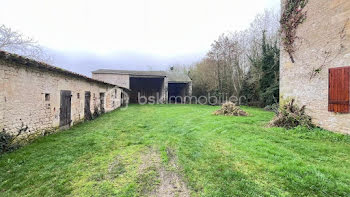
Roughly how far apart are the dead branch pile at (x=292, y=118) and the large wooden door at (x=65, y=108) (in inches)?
371

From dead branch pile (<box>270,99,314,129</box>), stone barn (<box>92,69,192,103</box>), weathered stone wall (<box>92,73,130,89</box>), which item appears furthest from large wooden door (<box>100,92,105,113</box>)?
dead branch pile (<box>270,99,314,129</box>)

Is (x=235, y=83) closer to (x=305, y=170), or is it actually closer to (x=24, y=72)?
(x=305, y=170)

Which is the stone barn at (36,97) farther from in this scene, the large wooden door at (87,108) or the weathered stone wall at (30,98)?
the large wooden door at (87,108)

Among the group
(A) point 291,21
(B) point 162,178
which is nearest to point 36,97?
(B) point 162,178

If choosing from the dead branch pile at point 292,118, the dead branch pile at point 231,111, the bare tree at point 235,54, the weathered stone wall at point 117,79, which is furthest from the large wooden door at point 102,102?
the bare tree at point 235,54

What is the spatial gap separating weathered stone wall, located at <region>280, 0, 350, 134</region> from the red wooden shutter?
0.21m

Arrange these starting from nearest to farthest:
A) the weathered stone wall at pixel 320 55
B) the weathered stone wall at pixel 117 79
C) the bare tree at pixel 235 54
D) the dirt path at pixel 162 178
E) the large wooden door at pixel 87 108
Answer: the dirt path at pixel 162 178 → the weathered stone wall at pixel 320 55 → the large wooden door at pixel 87 108 → the bare tree at pixel 235 54 → the weathered stone wall at pixel 117 79

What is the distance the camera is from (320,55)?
247 inches

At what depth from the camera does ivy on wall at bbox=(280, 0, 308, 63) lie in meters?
7.10

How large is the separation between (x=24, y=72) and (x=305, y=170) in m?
7.65

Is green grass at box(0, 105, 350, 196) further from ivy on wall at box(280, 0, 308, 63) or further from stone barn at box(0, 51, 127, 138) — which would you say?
ivy on wall at box(280, 0, 308, 63)

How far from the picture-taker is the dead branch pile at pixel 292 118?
6578 millimetres

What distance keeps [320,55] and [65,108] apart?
11193 mm

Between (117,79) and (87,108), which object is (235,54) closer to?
(117,79)
